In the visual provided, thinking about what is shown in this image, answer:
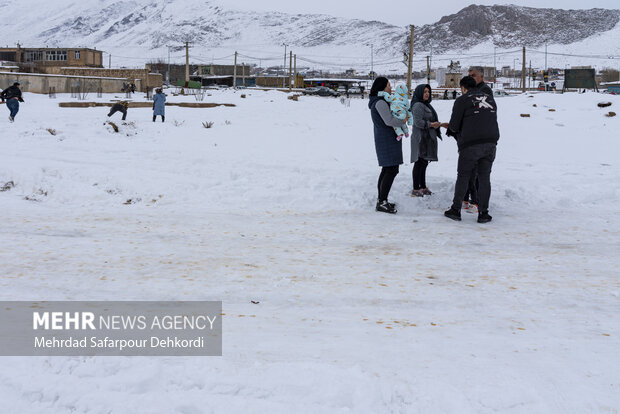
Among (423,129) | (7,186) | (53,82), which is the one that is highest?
(53,82)

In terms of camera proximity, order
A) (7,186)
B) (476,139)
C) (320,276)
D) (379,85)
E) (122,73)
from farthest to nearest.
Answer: (122,73), (7,186), (379,85), (476,139), (320,276)

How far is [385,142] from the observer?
23.1 ft

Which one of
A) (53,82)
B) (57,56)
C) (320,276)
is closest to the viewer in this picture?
(320,276)

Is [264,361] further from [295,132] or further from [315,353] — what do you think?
[295,132]

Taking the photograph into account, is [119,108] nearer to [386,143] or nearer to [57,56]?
[386,143]

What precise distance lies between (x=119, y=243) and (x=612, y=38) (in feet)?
728

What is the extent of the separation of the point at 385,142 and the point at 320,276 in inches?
→ 118

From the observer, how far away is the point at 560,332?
11.3 ft

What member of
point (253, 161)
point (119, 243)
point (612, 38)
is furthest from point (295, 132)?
point (612, 38)

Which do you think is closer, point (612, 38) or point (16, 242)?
point (16, 242)

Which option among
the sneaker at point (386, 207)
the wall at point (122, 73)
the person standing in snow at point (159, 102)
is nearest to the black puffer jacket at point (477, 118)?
the sneaker at point (386, 207)

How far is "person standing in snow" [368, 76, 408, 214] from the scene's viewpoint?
698 cm

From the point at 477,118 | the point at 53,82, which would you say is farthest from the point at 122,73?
the point at 477,118

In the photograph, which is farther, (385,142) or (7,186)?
(7,186)
